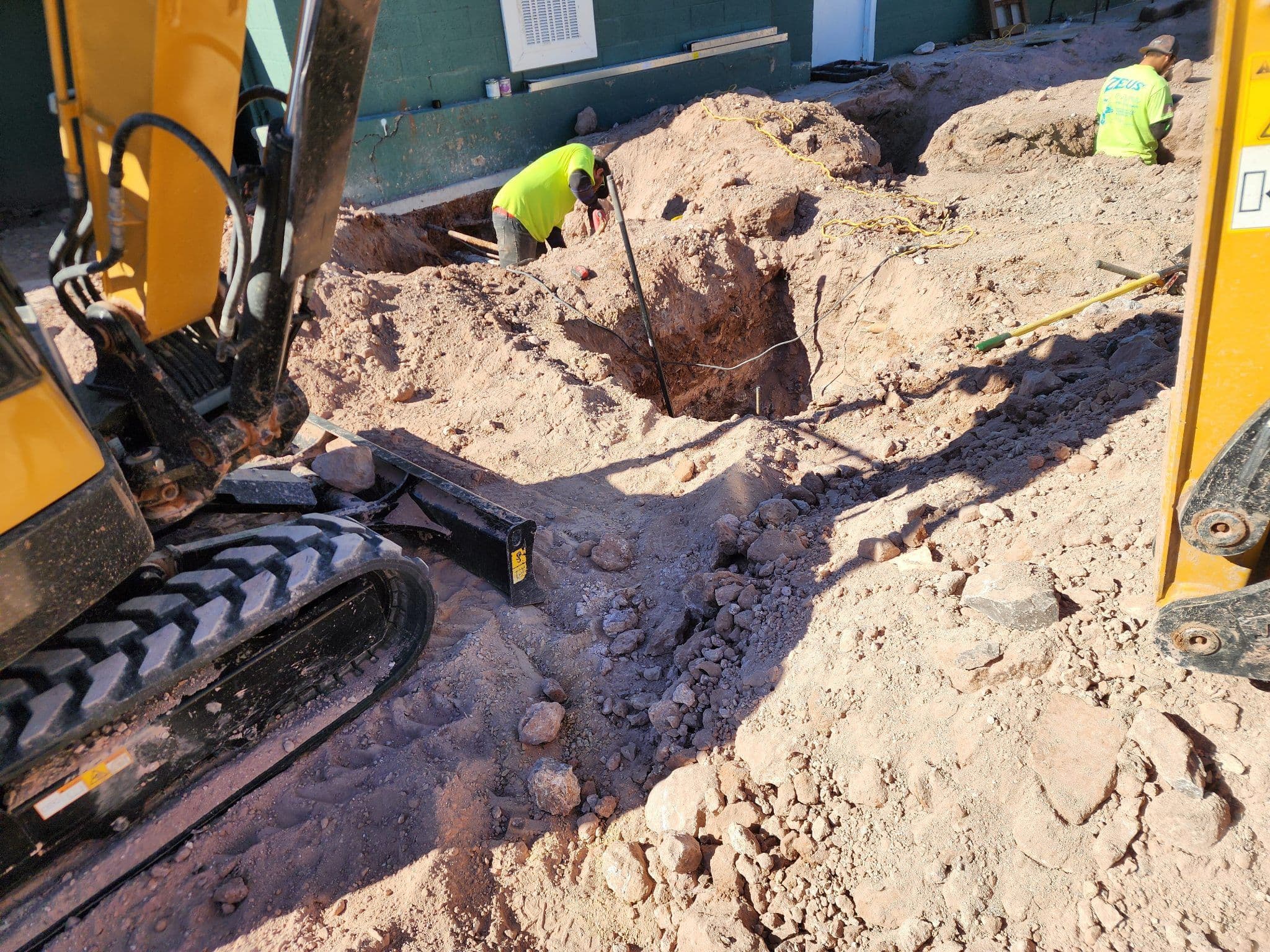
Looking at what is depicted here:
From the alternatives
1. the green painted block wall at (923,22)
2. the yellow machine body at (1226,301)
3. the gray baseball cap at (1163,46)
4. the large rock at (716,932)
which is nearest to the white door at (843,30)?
the green painted block wall at (923,22)

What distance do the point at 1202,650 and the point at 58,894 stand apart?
3371 millimetres

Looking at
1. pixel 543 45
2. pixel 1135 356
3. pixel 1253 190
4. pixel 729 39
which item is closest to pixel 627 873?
pixel 1253 190

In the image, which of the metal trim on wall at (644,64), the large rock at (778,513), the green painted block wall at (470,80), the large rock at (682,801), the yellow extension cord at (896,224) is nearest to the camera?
the large rock at (682,801)

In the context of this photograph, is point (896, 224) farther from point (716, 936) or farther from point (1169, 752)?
point (716, 936)

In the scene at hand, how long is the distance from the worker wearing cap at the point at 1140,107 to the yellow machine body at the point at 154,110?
8209 millimetres

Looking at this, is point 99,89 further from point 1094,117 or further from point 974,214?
point 1094,117

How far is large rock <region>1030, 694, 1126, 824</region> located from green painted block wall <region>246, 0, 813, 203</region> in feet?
26.6

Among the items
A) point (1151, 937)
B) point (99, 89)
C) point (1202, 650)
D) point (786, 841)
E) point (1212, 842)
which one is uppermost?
point (99, 89)

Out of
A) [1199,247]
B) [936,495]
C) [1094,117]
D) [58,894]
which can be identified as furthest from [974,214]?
[58,894]

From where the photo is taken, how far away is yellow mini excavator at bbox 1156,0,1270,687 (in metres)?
1.75

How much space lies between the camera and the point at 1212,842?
2.02 meters

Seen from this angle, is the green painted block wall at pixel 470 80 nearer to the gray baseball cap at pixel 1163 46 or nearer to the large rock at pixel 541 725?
the gray baseball cap at pixel 1163 46

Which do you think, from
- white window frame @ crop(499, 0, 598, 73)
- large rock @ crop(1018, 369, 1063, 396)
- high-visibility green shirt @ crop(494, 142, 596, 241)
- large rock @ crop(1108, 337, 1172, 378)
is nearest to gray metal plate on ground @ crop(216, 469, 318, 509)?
large rock @ crop(1018, 369, 1063, 396)

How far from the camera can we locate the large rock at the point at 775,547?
11.4 ft
